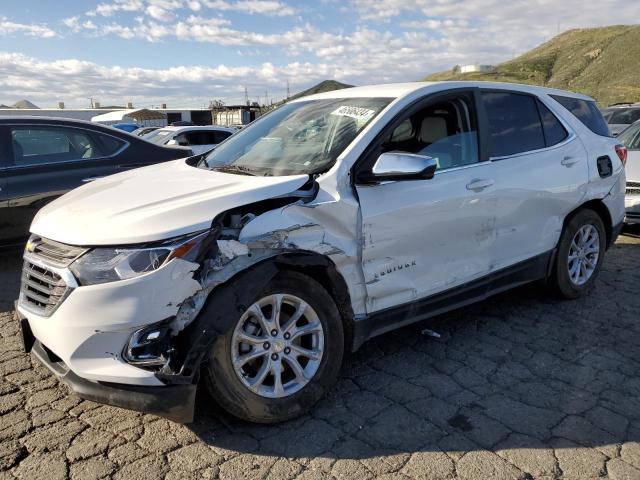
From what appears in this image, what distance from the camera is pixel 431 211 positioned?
3.47 meters

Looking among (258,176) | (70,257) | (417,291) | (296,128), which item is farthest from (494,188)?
(70,257)

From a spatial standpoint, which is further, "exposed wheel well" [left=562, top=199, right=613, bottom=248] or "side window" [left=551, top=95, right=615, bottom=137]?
"side window" [left=551, top=95, right=615, bottom=137]

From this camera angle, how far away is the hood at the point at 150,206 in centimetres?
259

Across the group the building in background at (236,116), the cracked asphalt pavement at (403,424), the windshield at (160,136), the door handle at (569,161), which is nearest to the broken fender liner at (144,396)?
the cracked asphalt pavement at (403,424)

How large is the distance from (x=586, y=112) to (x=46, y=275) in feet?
15.0

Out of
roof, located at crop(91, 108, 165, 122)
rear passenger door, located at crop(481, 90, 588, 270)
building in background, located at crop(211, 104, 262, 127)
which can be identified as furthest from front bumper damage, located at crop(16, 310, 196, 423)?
roof, located at crop(91, 108, 165, 122)

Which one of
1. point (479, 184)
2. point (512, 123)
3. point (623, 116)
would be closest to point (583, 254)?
point (512, 123)

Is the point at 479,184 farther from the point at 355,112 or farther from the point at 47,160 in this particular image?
the point at 47,160

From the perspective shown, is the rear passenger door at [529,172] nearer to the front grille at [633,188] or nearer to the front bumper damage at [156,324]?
the front bumper damage at [156,324]

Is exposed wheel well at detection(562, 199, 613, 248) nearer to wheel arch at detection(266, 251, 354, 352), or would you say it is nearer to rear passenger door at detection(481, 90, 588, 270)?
rear passenger door at detection(481, 90, 588, 270)

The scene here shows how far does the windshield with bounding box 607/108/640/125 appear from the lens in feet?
49.7

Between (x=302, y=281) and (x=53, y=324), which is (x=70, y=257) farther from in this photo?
(x=302, y=281)

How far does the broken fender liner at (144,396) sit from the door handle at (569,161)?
11.3 ft

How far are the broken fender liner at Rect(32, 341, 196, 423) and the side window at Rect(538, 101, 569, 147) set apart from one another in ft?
11.3
